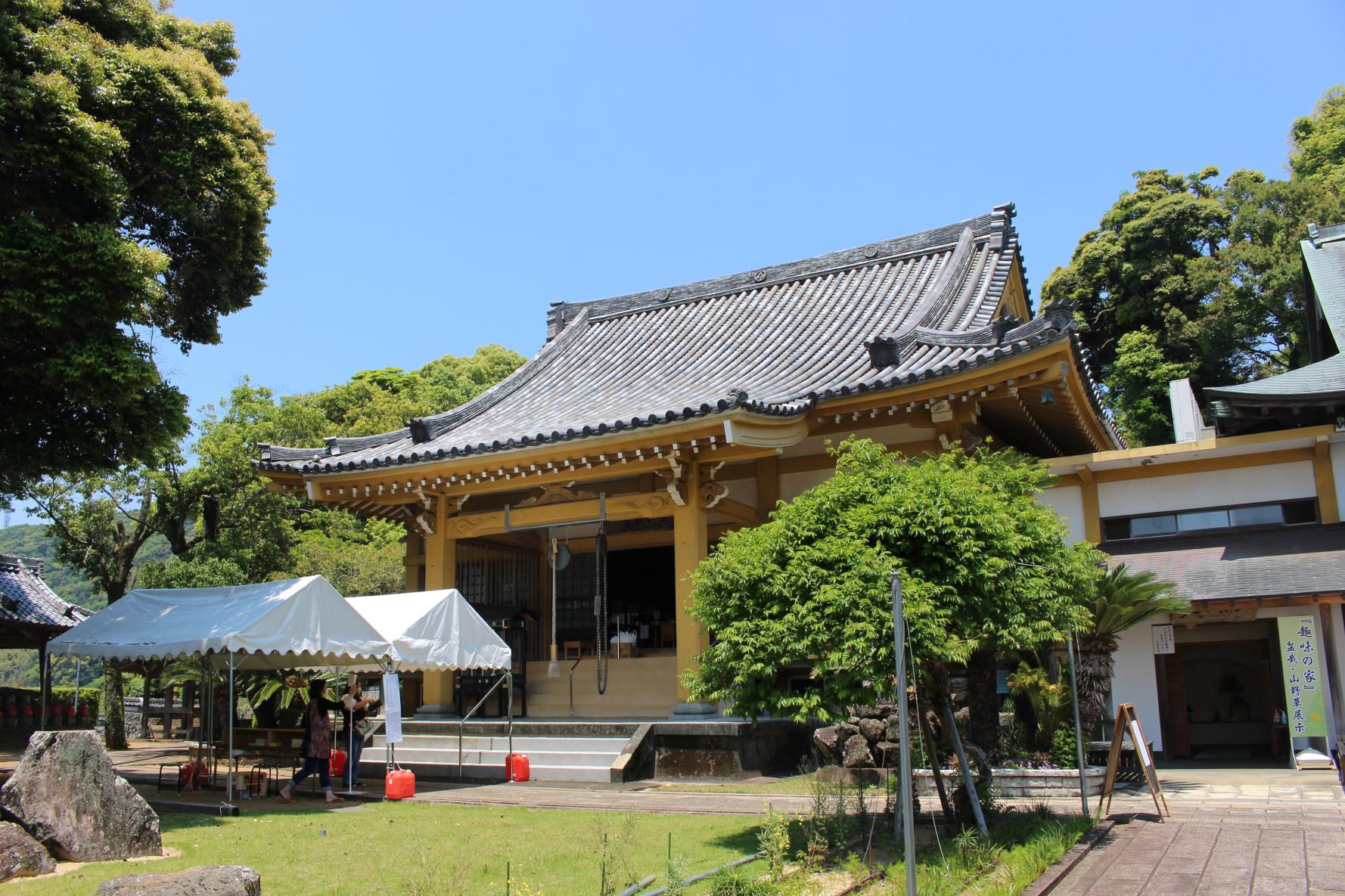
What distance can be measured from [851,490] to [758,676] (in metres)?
1.57

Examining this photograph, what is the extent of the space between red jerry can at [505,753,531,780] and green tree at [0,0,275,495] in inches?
223

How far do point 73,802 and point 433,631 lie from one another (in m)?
5.29

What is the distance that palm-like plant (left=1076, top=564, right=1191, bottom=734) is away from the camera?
1030 cm

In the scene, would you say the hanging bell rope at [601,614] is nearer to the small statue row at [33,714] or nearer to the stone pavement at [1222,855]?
the stone pavement at [1222,855]

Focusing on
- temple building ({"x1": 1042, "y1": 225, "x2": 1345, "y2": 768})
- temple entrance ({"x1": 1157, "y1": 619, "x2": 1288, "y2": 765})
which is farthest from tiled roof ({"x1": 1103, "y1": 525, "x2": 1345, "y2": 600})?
temple entrance ({"x1": 1157, "y1": 619, "x2": 1288, "y2": 765})

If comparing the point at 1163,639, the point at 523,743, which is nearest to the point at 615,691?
the point at 523,743

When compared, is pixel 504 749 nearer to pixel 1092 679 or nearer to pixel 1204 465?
pixel 1092 679

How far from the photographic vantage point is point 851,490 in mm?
7441

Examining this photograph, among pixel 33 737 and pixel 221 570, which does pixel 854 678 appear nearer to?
pixel 33 737

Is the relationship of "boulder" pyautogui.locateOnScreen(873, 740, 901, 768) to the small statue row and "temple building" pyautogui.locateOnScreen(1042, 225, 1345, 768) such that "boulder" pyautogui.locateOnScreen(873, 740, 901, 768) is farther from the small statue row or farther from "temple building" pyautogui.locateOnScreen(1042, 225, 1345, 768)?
the small statue row

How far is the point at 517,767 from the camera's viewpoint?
12406mm

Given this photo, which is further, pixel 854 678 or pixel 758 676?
pixel 758 676

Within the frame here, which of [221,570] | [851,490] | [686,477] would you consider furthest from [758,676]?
[221,570]

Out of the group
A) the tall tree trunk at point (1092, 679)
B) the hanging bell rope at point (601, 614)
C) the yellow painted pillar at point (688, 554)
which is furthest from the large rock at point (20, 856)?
the tall tree trunk at point (1092, 679)
